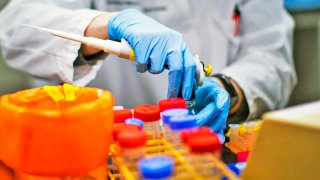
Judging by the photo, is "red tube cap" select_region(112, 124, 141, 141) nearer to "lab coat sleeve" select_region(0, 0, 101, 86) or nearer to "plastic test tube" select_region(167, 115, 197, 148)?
"plastic test tube" select_region(167, 115, 197, 148)

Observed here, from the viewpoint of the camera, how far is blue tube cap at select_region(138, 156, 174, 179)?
523 millimetres

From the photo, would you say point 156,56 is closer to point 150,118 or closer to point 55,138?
point 150,118

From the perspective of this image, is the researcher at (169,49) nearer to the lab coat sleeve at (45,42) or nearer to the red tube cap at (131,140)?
the lab coat sleeve at (45,42)

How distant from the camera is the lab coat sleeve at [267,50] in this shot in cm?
170

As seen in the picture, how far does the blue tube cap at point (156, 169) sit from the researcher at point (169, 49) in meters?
0.43

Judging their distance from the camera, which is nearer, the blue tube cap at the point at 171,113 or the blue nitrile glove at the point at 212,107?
the blue tube cap at the point at 171,113

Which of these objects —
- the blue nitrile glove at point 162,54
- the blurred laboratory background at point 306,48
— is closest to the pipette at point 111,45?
the blue nitrile glove at point 162,54

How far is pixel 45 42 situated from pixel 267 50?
99 cm

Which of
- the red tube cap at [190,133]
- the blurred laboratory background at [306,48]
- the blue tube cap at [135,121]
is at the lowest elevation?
the blurred laboratory background at [306,48]

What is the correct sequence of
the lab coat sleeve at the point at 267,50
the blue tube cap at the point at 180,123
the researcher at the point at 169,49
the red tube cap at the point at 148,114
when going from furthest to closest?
the lab coat sleeve at the point at 267,50 → the researcher at the point at 169,49 → the red tube cap at the point at 148,114 → the blue tube cap at the point at 180,123

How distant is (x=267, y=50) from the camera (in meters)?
1.78

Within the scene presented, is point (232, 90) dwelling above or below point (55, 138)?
below

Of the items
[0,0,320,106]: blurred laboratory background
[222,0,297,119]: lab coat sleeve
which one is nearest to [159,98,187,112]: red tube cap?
[222,0,297,119]: lab coat sleeve

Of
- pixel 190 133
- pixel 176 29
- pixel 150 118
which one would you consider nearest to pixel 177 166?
pixel 190 133
